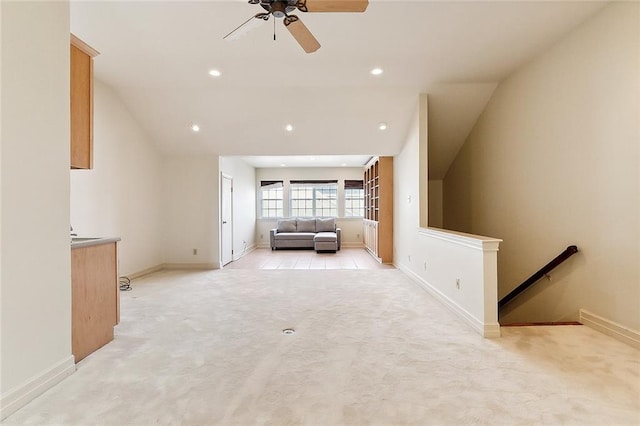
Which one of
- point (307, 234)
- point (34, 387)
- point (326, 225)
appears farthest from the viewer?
point (326, 225)

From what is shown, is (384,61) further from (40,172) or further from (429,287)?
(40,172)

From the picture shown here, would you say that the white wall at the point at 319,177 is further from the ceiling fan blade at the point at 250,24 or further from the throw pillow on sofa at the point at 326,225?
the ceiling fan blade at the point at 250,24

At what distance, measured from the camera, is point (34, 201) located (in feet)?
6.08

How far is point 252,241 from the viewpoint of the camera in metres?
9.19

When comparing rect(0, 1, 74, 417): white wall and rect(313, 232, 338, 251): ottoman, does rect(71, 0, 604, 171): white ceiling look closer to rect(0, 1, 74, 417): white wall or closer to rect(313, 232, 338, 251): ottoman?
rect(0, 1, 74, 417): white wall

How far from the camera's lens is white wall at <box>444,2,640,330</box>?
2596 mm

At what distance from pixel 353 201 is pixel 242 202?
359cm

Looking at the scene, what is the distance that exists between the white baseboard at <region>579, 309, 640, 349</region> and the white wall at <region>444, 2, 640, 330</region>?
0.17 feet

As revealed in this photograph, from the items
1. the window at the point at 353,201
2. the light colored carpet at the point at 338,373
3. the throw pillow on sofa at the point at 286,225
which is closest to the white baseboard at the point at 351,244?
the window at the point at 353,201

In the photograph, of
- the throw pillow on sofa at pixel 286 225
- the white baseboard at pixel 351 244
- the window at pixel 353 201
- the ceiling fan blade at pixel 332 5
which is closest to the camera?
the ceiling fan blade at pixel 332 5

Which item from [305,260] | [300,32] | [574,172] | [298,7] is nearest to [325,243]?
Result: [305,260]

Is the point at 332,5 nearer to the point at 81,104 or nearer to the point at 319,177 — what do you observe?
the point at 81,104

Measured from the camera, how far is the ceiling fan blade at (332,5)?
209 cm

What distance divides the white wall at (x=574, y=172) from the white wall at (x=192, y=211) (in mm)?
4897
